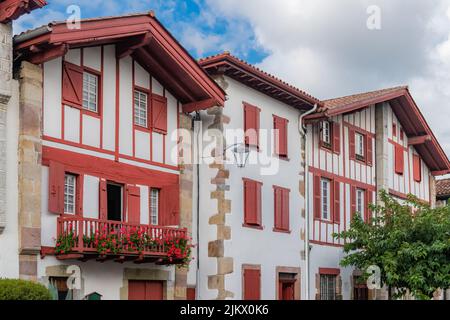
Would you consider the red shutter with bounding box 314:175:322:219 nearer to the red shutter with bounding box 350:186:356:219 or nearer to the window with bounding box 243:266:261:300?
the red shutter with bounding box 350:186:356:219

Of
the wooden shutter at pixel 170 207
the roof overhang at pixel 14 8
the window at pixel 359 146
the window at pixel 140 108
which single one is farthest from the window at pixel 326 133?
the roof overhang at pixel 14 8

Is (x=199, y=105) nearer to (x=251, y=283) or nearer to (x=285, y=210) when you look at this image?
(x=285, y=210)

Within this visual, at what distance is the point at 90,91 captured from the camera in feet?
63.0

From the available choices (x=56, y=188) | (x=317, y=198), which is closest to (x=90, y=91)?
(x=56, y=188)

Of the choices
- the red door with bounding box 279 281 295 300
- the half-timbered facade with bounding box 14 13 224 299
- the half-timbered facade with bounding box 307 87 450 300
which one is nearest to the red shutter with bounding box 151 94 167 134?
the half-timbered facade with bounding box 14 13 224 299

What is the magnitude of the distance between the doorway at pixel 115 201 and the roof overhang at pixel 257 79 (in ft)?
15.1

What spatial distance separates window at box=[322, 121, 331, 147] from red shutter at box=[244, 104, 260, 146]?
13.6 feet

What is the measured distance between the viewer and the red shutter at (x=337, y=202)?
27456 millimetres

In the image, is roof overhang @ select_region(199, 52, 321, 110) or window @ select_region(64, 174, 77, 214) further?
roof overhang @ select_region(199, 52, 321, 110)

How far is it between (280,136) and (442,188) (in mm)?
16807

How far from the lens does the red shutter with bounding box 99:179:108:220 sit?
62.5 feet

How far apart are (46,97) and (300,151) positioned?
10289mm

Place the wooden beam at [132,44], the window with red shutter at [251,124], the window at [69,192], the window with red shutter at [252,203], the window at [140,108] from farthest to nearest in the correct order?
1. the window with red shutter at [251,124]
2. the window with red shutter at [252,203]
3. the window at [140,108]
4. the wooden beam at [132,44]
5. the window at [69,192]

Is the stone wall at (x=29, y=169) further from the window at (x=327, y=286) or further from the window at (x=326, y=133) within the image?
the window at (x=326, y=133)
